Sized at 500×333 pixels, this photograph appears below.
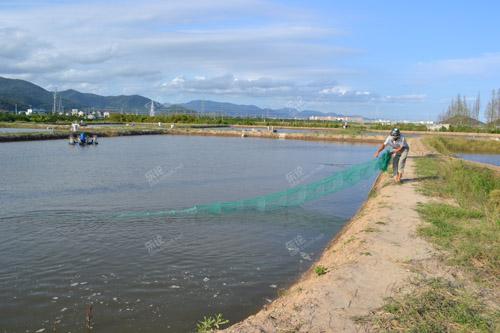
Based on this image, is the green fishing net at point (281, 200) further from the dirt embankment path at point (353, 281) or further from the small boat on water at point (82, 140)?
the small boat on water at point (82, 140)

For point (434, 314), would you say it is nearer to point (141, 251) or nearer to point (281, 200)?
point (141, 251)

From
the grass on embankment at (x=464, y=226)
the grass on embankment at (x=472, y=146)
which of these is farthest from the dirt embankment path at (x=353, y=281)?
the grass on embankment at (x=472, y=146)

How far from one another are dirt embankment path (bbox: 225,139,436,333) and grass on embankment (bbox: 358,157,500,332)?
0.27 metres

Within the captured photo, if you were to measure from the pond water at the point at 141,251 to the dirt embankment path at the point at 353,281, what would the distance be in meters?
1.23

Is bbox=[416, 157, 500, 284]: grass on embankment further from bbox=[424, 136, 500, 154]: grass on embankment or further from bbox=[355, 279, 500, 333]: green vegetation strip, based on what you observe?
bbox=[424, 136, 500, 154]: grass on embankment

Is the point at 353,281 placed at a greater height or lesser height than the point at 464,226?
lesser

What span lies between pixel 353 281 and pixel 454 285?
1.41 metres

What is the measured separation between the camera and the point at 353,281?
682 cm

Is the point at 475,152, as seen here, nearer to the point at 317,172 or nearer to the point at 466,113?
the point at 317,172

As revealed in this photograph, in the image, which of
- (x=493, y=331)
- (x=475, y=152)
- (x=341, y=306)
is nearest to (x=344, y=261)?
(x=341, y=306)

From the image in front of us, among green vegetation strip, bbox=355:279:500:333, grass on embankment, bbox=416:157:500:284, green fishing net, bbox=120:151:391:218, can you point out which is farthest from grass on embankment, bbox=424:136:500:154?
green vegetation strip, bbox=355:279:500:333

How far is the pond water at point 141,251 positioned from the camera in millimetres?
7402

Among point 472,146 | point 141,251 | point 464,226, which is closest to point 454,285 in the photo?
point 464,226

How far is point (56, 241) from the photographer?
35.7 feet
